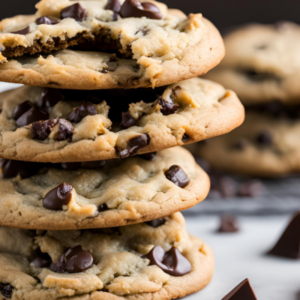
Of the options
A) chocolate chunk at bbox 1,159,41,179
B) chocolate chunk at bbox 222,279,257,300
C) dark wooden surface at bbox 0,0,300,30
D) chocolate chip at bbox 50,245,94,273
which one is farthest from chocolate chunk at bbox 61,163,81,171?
dark wooden surface at bbox 0,0,300,30

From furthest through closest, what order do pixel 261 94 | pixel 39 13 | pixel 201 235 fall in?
pixel 261 94, pixel 201 235, pixel 39 13

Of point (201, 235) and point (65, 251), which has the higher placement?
point (65, 251)

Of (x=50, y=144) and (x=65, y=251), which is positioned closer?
(x=50, y=144)

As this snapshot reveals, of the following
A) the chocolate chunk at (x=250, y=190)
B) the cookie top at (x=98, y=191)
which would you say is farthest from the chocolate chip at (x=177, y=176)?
the chocolate chunk at (x=250, y=190)

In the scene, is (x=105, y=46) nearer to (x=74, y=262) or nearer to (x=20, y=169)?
(x=20, y=169)

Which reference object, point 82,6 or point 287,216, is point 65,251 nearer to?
point 82,6

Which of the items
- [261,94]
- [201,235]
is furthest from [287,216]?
[261,94]

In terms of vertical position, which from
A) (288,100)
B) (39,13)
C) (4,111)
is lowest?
(288,100)

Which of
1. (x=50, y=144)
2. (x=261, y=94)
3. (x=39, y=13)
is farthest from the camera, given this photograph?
(x=261, y=94)
